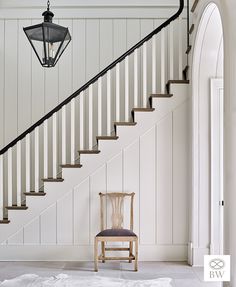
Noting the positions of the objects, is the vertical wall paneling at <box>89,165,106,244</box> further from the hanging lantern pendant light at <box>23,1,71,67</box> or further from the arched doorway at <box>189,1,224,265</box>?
the hanging lantern pendant light at <box>23,1,71,67</box>

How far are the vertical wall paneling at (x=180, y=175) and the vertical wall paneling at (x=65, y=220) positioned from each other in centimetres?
137

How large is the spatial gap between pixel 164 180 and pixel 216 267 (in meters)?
3.04

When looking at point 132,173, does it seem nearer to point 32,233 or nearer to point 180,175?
point 180,175

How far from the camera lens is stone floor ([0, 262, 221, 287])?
199 inches

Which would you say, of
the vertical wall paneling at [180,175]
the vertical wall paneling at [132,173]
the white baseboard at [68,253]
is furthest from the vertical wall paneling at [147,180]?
the vertical wall paneling at [180,175]

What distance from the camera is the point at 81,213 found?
601cm

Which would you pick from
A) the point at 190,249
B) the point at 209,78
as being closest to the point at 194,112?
the point at 209,78

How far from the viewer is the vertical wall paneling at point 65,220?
5996mm

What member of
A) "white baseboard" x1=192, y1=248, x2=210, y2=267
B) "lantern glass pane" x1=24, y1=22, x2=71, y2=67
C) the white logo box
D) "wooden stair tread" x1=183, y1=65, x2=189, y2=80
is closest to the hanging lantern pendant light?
"lantern glass pane" x1=24, y1=22, x2=71, y2=67

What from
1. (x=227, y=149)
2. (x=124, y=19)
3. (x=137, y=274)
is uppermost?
(x=124, y=19)

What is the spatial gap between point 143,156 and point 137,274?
5.06 feet

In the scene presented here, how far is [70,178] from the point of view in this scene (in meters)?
5.95

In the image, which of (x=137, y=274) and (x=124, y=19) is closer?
(x=137, y=274)

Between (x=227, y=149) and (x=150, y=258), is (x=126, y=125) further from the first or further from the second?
(x=227, y=149)
